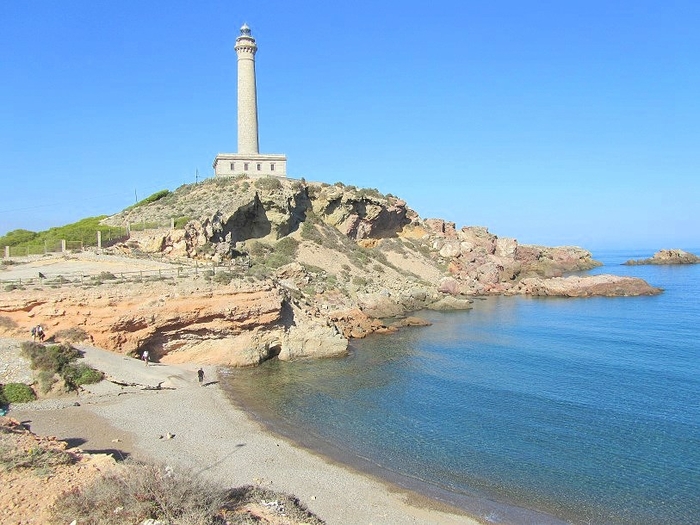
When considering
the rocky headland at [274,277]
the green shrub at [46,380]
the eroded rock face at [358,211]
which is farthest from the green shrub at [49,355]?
the eroded rock face at [358,211]

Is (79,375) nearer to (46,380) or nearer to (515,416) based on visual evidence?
(46,380)

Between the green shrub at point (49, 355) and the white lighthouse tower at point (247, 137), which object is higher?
the white lighthouse tower at point (247, 137)

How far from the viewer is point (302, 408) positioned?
21.2 m

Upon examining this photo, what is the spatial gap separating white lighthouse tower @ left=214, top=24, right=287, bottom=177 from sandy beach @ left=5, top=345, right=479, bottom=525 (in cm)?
3464

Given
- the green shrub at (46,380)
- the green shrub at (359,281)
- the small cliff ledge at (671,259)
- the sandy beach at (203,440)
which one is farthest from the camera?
the small cliff ledge at (671,259)

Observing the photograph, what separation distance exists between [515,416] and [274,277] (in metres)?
21.1

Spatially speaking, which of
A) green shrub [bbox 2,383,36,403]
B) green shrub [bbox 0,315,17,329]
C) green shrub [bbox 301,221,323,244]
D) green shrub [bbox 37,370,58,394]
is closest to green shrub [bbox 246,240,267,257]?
green shrub [bbox 301,221,323,244]

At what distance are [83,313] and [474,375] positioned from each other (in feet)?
62.6

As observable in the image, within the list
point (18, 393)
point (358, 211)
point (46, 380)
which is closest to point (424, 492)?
point (46, 380)

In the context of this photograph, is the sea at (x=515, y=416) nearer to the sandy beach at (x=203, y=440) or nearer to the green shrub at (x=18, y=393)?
the sandy beach at (x=203, y=440)

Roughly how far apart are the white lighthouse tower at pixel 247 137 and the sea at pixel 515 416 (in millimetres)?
28073

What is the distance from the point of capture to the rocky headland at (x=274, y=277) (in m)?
25.0

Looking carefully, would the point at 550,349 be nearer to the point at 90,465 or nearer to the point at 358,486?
the point at 358,486

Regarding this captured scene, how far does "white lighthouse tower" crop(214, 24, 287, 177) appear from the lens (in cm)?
5281
